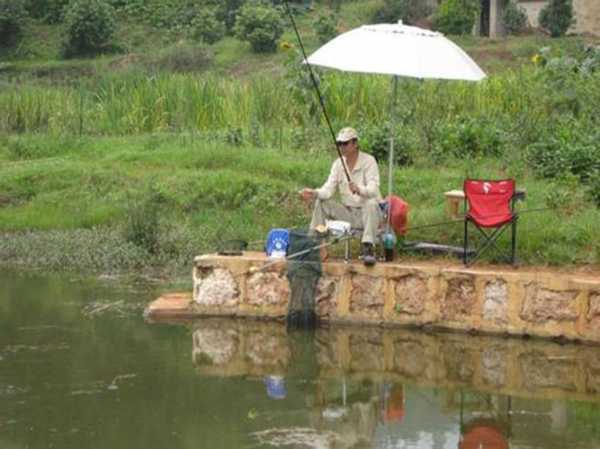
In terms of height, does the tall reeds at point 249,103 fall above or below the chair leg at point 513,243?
above

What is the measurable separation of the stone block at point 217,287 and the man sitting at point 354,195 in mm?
895

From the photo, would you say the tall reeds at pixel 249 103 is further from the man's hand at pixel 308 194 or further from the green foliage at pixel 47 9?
the green foliage at pixel 47 9

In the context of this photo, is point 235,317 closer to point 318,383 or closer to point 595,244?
point 318,383

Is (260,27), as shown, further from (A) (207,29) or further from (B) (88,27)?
(B) (88,27)

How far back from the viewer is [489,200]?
11.8 meters

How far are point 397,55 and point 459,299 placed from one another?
2186mm

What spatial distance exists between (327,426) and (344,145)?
11.8 ft

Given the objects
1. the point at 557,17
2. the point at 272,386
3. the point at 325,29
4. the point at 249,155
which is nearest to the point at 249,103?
the point at 249,155

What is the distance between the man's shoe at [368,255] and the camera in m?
11.9

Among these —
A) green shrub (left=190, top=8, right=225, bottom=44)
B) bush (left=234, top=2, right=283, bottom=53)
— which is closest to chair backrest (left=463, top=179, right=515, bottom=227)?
bush (left=234, top=2, right=283, bottom=53)

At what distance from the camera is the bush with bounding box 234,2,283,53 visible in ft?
130

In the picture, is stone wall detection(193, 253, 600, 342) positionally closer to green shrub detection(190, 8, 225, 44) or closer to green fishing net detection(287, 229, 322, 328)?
green fishing net detection(287, 229, 322, 328)

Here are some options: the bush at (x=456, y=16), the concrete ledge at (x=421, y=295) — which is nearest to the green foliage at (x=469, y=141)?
the concrete ledge at (x=421, y=295)

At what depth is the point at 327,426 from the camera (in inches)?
360
